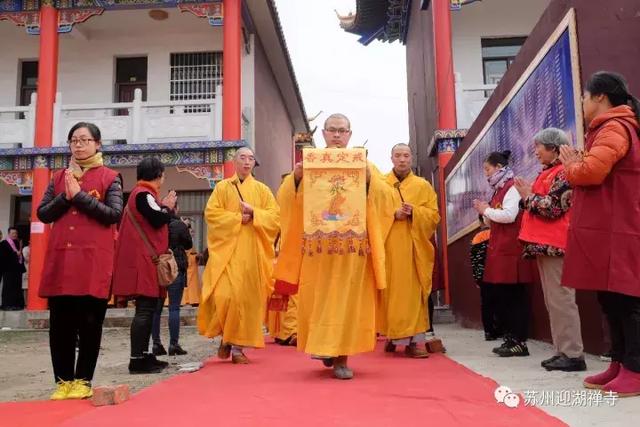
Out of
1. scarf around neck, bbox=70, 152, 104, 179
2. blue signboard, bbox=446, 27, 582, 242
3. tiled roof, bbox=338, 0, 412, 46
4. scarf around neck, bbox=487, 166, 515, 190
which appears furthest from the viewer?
tiled roof, bbox=338, 0, 412, 46

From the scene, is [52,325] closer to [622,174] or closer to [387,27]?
[622,174]

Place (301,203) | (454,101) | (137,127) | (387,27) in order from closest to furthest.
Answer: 1. (301,203)
2. (454,101)
3. (137,127)
4. (387,27)

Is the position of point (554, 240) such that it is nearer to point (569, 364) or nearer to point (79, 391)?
point (569, 364)

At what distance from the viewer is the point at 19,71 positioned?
13.7 m

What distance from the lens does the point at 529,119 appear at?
4.80 metres

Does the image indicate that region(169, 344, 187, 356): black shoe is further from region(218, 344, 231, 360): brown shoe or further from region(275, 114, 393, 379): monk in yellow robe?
region(275, 114, 393, 379): monk in yellow robe

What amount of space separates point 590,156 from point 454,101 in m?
7.47

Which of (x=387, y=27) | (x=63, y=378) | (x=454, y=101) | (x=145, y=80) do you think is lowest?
(x=63, y=378)

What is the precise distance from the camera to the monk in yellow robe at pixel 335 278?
3.47 m

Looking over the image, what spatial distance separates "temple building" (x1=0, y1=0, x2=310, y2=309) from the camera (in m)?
11.4

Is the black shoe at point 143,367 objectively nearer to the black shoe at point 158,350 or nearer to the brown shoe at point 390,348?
the black shoe at point 158,350

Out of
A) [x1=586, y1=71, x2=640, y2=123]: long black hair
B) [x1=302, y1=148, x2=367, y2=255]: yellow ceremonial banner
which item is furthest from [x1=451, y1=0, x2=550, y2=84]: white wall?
[x1=586, y1=71, x2=640, y2=123]: long black hair

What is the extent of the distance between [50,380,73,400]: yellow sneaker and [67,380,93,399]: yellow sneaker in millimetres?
19

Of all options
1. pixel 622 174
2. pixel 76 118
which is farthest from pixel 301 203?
pixel 76 118
